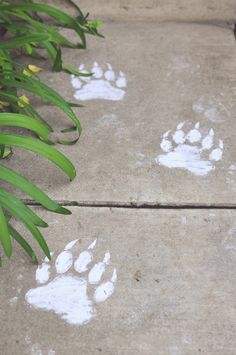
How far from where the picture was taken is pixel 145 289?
1.55 metres

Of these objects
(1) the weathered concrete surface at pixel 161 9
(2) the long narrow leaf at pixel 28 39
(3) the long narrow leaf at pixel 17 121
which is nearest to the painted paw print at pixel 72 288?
(3) the long narrow leaf at pixel 17 121

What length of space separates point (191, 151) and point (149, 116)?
26 cm

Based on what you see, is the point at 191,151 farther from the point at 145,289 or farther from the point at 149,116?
the point at 145,289

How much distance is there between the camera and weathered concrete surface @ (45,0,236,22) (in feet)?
8.66

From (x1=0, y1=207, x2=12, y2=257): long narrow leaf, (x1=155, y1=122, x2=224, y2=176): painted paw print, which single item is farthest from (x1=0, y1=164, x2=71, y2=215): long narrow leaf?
(x1=155, y1=122, x2=224, y2=176): painted paw print

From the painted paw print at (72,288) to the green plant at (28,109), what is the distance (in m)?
0.07

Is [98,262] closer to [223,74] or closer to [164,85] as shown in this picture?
[164,85]

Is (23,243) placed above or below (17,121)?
below

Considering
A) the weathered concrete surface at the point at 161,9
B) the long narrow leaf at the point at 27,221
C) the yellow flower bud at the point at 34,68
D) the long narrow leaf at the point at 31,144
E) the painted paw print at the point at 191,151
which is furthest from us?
the weathered concrete surface at the point at 161,9

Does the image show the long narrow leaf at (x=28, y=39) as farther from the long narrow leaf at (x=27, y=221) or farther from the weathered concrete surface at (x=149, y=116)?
the long narrow leaf at (x=27, y=221)

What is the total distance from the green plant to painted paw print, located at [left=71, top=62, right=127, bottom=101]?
59 millimetres

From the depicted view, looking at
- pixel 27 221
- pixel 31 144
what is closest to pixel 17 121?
pixel 31 144

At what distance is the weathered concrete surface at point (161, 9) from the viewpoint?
2639 mm

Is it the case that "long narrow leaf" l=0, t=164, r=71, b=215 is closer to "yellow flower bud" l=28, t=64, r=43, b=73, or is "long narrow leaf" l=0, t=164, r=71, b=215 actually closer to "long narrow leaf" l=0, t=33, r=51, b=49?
"long narrow leaf" l=0, t=33, r=51, b=49
